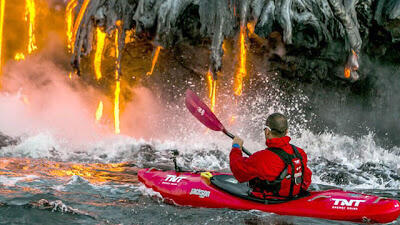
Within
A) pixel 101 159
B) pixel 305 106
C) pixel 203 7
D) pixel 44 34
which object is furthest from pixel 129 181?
pixel 44 34

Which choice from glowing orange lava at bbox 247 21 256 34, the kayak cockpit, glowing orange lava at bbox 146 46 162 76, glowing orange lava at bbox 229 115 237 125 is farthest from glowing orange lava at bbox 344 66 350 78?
the kayak cockpit

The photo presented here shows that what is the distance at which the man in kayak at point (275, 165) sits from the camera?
13.2 feet

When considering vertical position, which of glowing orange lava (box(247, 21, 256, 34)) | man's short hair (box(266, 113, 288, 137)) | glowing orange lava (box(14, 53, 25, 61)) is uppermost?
glowing orange lava (box(247, 21, 256, 34))

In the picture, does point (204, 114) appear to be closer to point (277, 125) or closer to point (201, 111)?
point (201, 111)

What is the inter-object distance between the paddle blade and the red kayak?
613 millimetres

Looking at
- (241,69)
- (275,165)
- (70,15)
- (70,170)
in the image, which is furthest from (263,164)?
(70,15)

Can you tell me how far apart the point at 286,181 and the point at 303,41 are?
5.62 m

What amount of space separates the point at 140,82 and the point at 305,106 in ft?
13.2

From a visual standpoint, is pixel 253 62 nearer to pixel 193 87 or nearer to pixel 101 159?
pixel 193 87

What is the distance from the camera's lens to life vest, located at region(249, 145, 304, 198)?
403cm

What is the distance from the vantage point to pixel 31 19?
1134 centimetres

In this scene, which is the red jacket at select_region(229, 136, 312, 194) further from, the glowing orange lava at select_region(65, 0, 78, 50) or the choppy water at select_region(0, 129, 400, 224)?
the glowing orange lava at select_region(65, 0, 78, 50)

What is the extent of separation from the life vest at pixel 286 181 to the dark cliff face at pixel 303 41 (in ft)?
15.5

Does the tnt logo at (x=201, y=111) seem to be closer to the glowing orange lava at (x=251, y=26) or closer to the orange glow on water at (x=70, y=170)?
the orange glow on water at (x=70, y=170)
